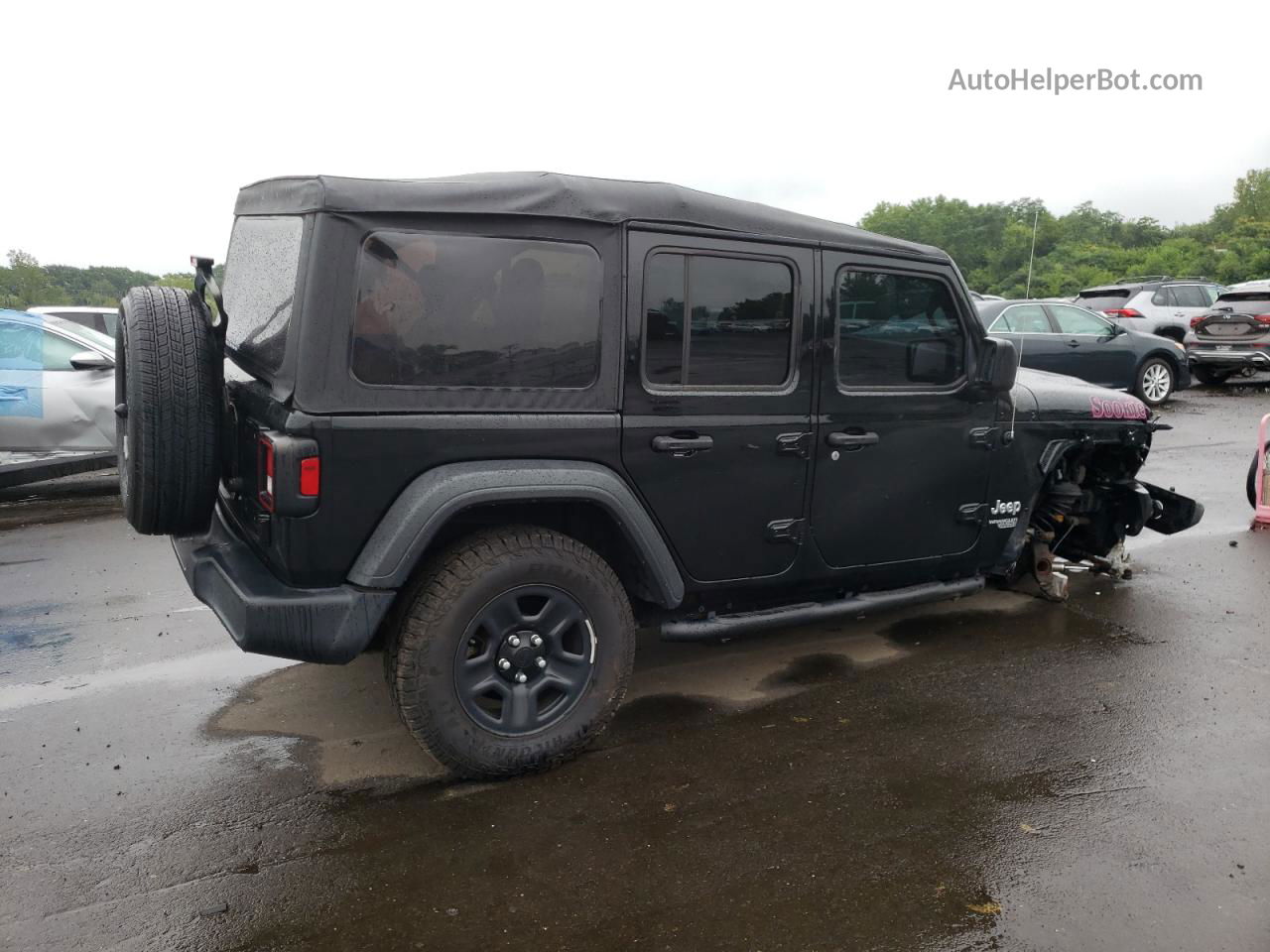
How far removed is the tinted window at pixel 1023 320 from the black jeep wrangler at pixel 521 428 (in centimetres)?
1037

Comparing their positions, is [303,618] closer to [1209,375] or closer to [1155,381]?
[1155,381]

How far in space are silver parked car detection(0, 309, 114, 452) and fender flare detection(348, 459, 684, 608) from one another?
590 cm

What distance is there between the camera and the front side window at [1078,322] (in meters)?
14.0

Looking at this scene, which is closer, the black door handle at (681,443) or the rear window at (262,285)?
the rear window at (262,285)

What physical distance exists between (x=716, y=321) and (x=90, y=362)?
652cm

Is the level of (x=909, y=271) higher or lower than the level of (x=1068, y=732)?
higher

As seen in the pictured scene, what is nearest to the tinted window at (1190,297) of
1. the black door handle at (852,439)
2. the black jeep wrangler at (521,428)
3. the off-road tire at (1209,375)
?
the off-road tire at (1209,375)

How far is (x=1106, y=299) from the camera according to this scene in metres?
17.4

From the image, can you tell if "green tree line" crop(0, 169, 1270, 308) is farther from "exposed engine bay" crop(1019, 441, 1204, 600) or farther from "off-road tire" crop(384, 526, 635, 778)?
"off-road tire" crop(384, 526, 635, 778)

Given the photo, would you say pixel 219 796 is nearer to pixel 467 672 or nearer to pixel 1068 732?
pixel 467 672

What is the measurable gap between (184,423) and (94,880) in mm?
1412

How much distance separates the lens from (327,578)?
3.22 meters

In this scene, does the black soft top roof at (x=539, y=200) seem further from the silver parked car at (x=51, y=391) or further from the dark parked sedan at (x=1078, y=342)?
the dark parked sedan at (x=1078, y=342)

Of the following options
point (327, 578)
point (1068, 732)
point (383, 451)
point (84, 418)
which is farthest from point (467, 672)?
point (84, 418)
